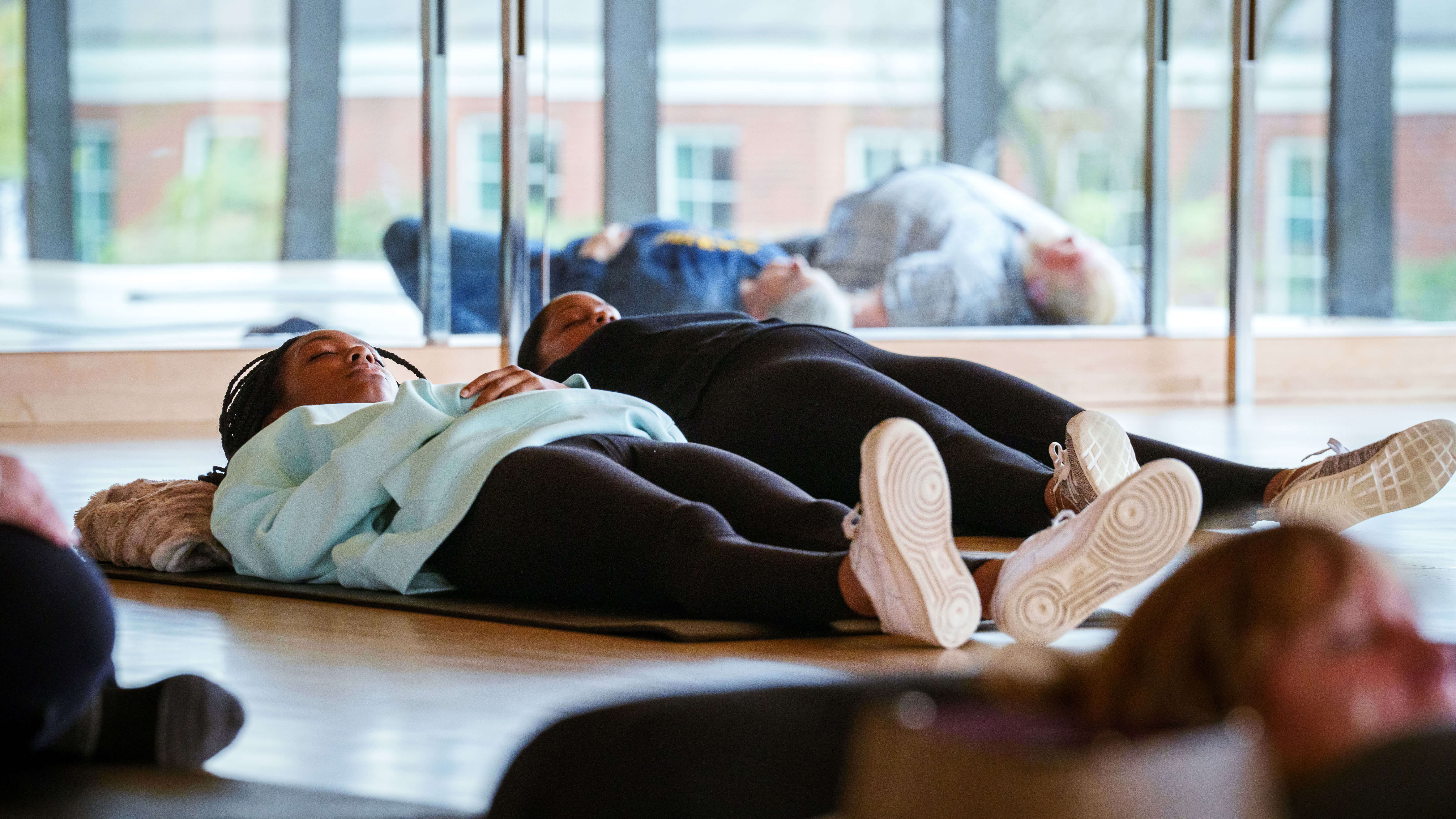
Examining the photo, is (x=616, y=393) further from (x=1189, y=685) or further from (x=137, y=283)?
(x=137, y=283)

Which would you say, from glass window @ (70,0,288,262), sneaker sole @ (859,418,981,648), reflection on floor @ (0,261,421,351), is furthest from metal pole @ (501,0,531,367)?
sneaker sole @ (859,418,981,648)

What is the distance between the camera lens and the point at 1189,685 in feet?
1.93

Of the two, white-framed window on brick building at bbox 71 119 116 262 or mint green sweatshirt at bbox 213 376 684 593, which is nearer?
mint green sweatshirt at bbox 213 376 684 593

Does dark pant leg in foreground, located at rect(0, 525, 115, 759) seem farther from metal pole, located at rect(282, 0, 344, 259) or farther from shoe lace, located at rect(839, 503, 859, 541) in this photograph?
metal pole, located at rect(282, 0, 344, 259)

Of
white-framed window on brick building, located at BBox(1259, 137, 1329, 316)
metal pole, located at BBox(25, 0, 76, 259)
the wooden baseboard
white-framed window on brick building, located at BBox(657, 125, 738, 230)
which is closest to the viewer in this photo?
the wooden baseboard

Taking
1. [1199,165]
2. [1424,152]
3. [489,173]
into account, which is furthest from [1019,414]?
[1424,152]

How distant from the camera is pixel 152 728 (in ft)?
3.30

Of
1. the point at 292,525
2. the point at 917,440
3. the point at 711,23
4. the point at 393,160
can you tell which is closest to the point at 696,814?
the point at 917,440

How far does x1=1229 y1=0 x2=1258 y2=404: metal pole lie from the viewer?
14.3 feet

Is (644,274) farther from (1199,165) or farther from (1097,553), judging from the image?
(1097,553)

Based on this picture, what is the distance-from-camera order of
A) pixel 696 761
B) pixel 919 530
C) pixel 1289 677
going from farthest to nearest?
pixel 919 530, pixel 696 761, pixel 1289 677

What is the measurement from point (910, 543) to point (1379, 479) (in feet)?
2.66

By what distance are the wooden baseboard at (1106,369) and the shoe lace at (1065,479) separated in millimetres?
2394

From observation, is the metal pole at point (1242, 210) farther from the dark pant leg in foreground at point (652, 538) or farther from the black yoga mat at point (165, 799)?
the black yoga mat at point (165, 799)
